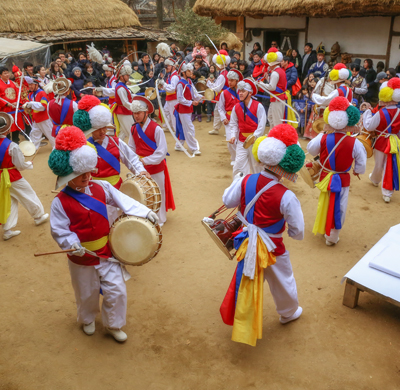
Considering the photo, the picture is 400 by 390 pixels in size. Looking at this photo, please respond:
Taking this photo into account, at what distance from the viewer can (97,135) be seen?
14.0ft

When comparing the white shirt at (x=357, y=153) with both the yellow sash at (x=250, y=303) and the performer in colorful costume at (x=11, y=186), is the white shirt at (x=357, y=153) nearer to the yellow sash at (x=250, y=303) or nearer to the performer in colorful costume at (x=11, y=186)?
the yellow sash at (x=250, y=303)

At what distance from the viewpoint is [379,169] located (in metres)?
6.47

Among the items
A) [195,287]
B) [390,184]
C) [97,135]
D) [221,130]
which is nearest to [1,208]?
[97,135]

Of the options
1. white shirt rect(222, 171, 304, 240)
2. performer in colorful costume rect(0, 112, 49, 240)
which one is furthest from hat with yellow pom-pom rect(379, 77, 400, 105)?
performer in colorful costume rect(0, 112, 49, 240)

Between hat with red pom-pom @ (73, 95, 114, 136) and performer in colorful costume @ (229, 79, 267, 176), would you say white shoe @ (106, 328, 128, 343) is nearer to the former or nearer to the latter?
hat with red pom-pom @ (73, 95, 114, 136)

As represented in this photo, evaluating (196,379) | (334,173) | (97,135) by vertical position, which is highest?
(97,135)

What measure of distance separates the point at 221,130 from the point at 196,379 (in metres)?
7.99

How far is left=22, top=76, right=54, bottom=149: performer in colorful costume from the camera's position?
823 centimetres

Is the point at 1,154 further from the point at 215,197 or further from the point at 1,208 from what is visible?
the point at 215,197

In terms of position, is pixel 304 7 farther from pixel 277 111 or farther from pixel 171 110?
pixel 171 110

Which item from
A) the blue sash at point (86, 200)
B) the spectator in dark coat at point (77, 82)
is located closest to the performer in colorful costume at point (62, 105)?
the spectator in dark coat at point (77, 82)

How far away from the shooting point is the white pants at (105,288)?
3.34m

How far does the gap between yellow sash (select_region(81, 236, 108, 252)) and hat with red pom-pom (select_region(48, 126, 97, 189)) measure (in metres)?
0.56

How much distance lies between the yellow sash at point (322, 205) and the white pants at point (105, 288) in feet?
8.72
